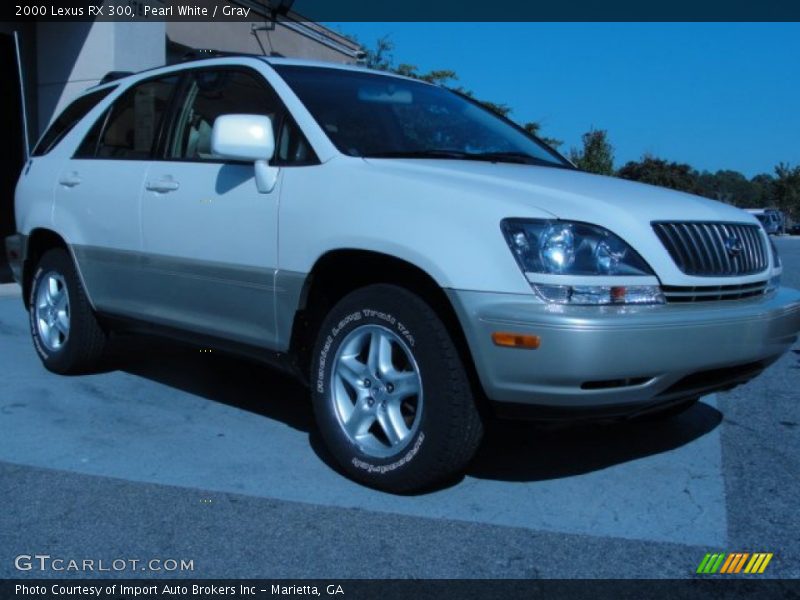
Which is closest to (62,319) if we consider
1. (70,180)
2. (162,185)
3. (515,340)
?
(70,180)

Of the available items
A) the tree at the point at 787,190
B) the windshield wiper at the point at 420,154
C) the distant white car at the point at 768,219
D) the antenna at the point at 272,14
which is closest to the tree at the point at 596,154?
the distant white car at the point at 768,219

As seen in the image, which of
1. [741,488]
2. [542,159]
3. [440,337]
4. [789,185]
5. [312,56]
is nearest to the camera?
[440,337]

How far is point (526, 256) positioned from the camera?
3203 mm

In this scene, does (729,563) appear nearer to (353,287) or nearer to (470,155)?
(353,287)

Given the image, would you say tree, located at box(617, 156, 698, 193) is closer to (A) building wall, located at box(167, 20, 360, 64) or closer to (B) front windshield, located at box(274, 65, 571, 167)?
(A) building wall, located at box(167, 20, 360, 64)

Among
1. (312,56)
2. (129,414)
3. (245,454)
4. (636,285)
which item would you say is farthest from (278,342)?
(312,56)

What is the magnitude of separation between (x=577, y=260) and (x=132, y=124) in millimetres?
3111

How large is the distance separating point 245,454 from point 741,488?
7.25 ft

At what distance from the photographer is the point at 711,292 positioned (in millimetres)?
3498

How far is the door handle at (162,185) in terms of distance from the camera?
14.8 ft

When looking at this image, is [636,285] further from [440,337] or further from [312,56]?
[312,56]

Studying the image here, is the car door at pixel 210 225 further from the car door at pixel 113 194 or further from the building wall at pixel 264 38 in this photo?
the building wall at pixel 264 38

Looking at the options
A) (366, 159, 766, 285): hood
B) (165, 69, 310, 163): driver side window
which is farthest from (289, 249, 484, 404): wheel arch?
(165, 69, 310, 163): driver side window

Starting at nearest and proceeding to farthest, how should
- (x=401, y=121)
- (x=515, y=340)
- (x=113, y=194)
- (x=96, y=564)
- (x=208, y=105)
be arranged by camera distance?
(x=96, y=564), (x=515, y=340), (x=401, y=121), (x=208, y=105), (x=113, y=194)
